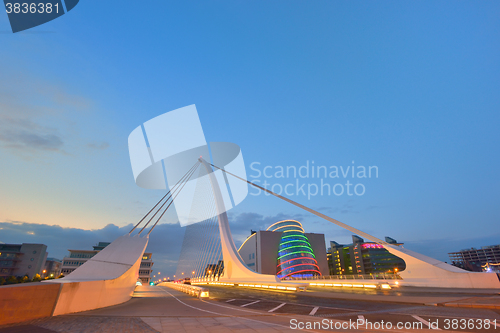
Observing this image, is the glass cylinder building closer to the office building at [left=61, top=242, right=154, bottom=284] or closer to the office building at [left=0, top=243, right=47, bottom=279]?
the office building at [left=61, top=242, right=154, bottom=284]

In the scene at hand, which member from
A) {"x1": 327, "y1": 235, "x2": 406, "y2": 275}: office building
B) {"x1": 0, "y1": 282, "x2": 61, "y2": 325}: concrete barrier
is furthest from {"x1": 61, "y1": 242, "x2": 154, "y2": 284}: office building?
{"x1": 327, "y1": 235, "x2": 406, "y2": 275}: office building

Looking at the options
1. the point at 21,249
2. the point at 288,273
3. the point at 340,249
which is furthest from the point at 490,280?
the point at 340,249

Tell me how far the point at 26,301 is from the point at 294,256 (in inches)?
2658

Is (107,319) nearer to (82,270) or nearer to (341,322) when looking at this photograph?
(82,270)

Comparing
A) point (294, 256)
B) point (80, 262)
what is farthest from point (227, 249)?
point (80, 262)

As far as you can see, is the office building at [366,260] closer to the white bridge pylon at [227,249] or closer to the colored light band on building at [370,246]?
the colored light band on building at [370,246]

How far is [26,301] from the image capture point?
748 centimetres

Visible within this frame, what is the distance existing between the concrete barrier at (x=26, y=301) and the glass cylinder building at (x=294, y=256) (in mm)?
60434

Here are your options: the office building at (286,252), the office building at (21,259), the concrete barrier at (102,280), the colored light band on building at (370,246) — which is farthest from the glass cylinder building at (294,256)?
the office building at (21,259)

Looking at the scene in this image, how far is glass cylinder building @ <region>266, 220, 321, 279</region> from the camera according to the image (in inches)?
2616

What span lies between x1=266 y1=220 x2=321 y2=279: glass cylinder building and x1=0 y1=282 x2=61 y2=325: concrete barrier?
60434mm

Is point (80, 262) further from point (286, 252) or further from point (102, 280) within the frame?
point (102, 280)

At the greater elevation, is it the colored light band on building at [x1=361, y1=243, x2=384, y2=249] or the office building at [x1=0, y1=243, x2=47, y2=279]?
the colored light band on building at [x1=361, y1=243, x2=384, y2=249]

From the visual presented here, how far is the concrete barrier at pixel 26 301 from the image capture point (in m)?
6.95
